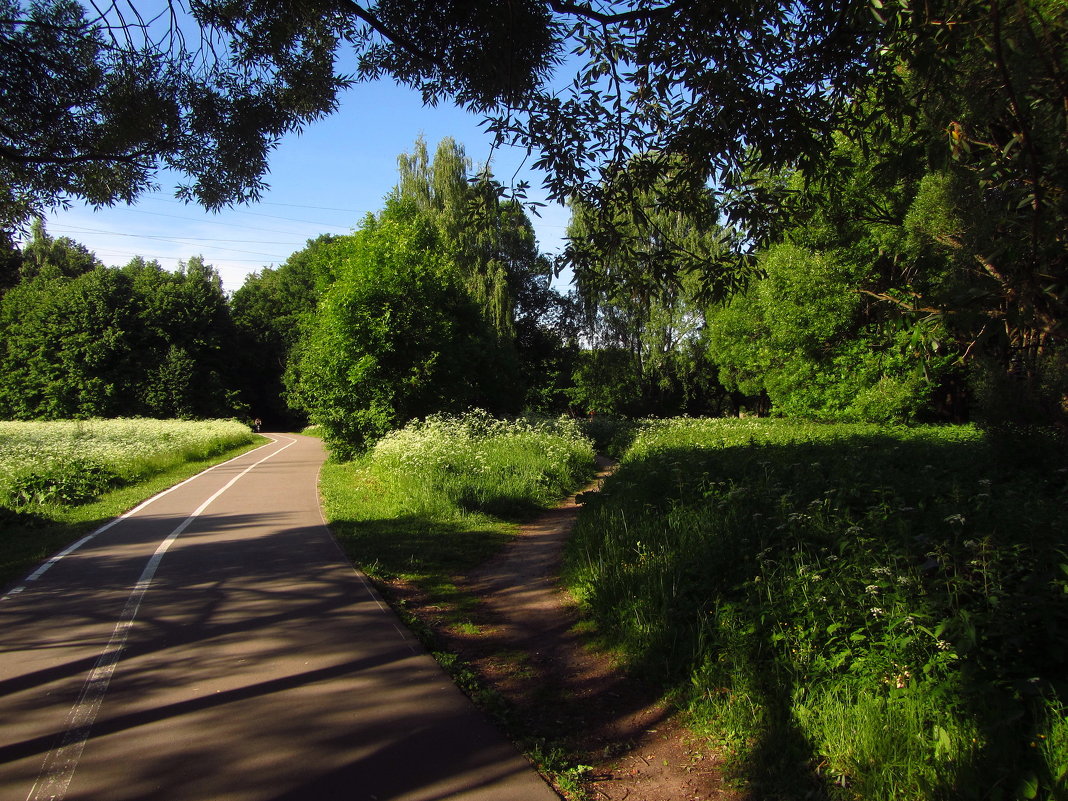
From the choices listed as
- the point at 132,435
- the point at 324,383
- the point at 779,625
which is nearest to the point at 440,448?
the point at 324,383

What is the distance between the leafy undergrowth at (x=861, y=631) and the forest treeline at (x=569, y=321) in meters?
1.21

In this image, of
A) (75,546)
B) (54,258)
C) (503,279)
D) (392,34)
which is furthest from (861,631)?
(54,258)

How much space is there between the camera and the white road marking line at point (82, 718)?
354 centimetres

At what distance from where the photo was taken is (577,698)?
5.00 meters

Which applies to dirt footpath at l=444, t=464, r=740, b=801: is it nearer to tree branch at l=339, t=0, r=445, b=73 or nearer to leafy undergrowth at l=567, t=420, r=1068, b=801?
leafy undergrowth at l=567, t=420, r=1068, b=801

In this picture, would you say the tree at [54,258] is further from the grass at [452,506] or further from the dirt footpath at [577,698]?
the dirt footpath at [577,698]

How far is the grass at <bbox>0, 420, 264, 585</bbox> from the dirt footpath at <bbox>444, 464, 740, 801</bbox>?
5768mm

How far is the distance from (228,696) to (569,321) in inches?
1669

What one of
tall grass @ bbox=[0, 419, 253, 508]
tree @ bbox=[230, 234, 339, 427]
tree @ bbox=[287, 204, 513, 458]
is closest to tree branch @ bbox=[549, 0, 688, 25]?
tall grass @ bbox=[0, 419, 253, 508]

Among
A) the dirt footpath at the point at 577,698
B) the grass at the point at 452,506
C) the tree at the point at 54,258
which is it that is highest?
the tree at the point at 54,258

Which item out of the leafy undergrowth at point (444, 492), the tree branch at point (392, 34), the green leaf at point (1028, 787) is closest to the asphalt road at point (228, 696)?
the leafy undergrowth at point (444, 492)

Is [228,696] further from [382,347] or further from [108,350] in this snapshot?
[108,350]

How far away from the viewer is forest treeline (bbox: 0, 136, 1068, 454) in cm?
689

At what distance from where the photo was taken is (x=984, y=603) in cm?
384
